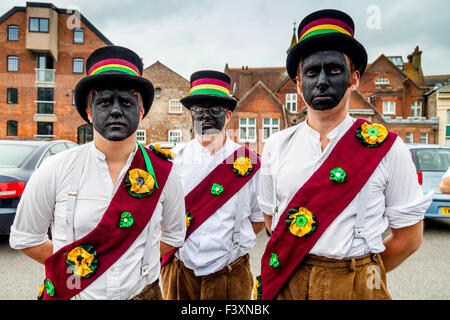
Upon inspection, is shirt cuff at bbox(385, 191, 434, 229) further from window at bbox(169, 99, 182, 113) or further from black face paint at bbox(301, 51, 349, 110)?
window at bbox(169, 99, 182, 113)

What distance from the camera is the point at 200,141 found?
2746mm

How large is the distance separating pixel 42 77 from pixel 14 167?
2530cm

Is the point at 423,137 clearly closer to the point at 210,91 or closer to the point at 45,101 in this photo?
the point at 210,91

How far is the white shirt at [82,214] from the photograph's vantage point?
60.2 inches

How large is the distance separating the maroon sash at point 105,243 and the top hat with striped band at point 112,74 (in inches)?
23.5

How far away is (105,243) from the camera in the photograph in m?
1.53

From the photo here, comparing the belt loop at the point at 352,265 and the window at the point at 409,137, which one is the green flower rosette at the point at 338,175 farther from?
the window at the point at 409,137

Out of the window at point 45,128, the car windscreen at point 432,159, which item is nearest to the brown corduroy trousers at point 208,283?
the car windscreen at point 432,159

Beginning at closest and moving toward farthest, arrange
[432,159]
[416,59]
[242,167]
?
1. [242,167]
2. [432,159]
3. [416,59]

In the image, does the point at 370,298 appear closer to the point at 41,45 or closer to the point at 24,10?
the point at 41,45

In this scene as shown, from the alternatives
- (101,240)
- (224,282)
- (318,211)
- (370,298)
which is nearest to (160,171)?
(101,240)

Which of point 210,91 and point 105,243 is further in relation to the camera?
point 210,91

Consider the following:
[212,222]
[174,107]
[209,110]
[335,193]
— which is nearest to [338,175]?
[335,193]

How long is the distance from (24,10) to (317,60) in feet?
102
